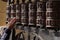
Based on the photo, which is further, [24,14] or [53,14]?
[24,14]

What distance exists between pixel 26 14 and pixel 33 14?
85 millimetres

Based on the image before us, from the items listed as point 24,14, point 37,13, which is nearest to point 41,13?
point 37,13

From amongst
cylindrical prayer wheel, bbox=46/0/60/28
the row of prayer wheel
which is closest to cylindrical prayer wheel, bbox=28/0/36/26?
the row of prayer wheel

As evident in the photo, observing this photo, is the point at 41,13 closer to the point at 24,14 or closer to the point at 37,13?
the point at 37,13

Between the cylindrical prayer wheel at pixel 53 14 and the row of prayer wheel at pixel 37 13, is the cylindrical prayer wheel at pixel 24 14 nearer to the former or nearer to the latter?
the row of prayer wheel at pixel 37 13

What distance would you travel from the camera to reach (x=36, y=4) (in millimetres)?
929

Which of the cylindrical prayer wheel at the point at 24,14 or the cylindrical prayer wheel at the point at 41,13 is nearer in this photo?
the cylindrical prayer wheel at the point at 41,13

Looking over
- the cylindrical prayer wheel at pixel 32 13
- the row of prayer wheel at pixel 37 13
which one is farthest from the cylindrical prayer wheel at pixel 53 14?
the cylindrical prayer wheel at pixel 32 13

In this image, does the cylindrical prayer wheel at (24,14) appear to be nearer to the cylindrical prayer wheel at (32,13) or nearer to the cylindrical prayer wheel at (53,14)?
the cylindrical prayer wheel at (32,13)

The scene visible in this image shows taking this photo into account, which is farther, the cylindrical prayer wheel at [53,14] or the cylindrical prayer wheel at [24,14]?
the cylindrical prayer wheel at [24,14]

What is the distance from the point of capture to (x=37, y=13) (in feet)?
2.95

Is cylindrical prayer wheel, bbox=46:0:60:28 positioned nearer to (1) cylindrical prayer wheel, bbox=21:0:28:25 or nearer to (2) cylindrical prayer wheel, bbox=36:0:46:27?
(2) cylindrical prayer wheel, bbox=36:0:46:27

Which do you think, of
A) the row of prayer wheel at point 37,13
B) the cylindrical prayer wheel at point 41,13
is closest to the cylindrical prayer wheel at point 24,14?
the row of prayer wheel at point 37,13

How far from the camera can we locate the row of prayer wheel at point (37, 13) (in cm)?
82
